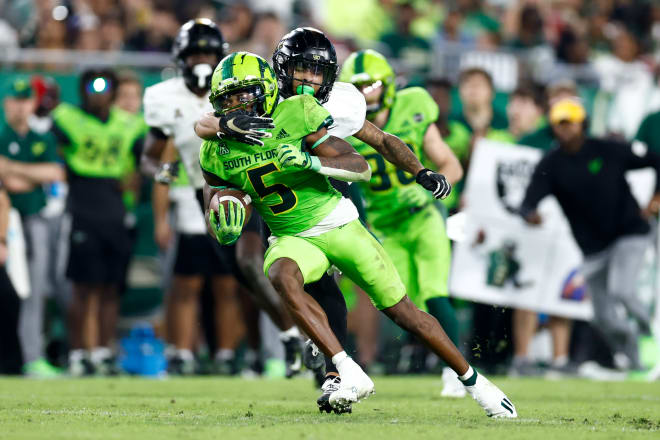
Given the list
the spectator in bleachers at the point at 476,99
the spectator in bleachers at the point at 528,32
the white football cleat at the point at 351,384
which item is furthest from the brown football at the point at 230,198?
the spectator in bleachers at the point at 528,32

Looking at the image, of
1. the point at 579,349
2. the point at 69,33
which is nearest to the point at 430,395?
the point at 579,349

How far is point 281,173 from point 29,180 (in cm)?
469

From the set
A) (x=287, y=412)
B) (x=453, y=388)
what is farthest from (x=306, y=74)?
(x=453, y=388)

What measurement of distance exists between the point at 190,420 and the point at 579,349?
6481 mm

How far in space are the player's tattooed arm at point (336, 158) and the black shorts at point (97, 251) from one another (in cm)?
458

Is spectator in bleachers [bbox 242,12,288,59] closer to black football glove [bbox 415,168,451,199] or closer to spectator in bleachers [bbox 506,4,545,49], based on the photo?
spectator in bleachers [bbox 506,4,545,49]

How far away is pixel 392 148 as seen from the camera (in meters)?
6.02

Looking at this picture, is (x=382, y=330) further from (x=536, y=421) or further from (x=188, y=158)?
(x=536, y=421)

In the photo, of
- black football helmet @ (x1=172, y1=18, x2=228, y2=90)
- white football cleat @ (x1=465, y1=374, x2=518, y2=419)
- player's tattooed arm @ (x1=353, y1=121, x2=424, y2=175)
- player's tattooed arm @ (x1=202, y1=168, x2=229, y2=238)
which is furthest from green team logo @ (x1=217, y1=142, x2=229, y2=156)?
black football helmet @ (x1=172, y1=18, x2=228, y2=90)

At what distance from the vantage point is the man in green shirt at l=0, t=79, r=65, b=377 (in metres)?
9.83

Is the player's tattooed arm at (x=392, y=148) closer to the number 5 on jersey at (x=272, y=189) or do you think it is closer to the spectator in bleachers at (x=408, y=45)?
the number 5 on jersey at (x=272, y=189)

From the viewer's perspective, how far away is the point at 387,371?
1059cm

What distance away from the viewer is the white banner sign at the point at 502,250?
10711 millimetres

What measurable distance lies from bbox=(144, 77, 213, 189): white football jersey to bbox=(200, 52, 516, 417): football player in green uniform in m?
2.22
